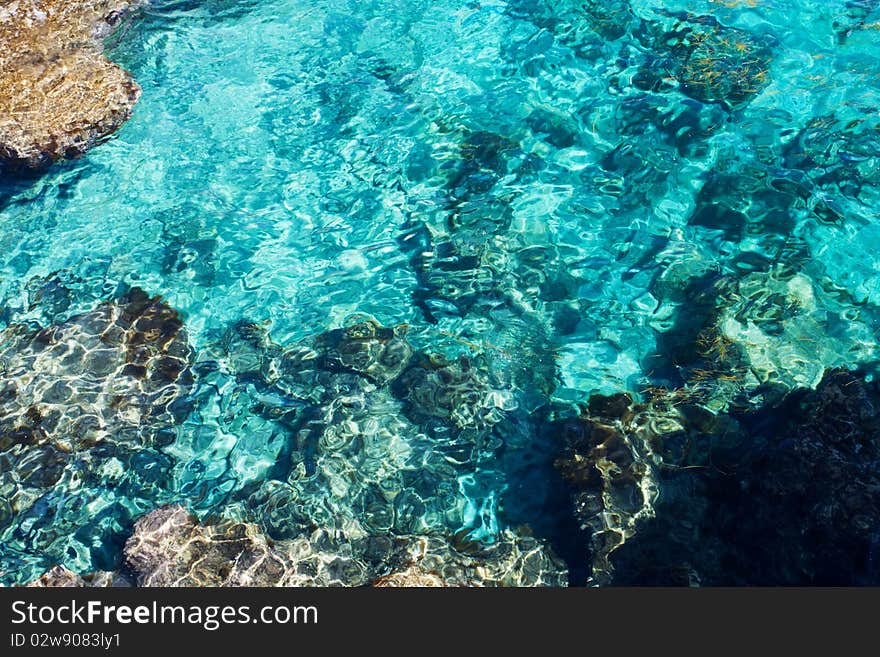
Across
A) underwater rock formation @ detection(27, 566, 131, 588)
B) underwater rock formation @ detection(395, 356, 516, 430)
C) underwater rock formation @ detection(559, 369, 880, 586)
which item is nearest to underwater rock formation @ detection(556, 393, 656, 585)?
underwater rock formation @ detection(559, 369, 880, 586)

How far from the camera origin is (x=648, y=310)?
5.59 meters

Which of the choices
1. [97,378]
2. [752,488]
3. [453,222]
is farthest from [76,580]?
[752,488]

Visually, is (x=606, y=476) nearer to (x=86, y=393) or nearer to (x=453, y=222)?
(x=453, y=222)

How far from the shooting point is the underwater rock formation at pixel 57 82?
6.81 meters

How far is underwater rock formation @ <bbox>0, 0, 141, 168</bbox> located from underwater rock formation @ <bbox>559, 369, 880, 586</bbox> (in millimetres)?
5846

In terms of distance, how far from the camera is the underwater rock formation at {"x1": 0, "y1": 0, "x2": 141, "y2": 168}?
6.81 meters

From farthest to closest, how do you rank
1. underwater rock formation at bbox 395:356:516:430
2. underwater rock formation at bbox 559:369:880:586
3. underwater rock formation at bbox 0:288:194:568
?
underwater rock formation at bbox 395:356:516:430, underwater rock formation at bbox 0:288:194:568, underwater rock formation at bbox 559:369:880:586

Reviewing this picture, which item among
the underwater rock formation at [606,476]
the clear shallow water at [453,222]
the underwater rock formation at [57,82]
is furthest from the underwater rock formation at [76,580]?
the underwater rock formation at [57,82]

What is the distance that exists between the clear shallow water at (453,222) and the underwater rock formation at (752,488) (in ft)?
1.14

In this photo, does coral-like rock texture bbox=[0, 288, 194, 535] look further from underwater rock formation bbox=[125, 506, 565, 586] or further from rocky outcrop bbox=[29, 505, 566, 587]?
underwater rock formation bbox=[125, 506, 565, 586]

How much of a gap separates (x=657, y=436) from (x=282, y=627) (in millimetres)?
2665

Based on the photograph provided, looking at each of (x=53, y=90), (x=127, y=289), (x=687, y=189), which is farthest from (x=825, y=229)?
(x=53, y=90)

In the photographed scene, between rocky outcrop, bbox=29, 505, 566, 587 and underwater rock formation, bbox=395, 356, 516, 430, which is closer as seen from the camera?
rocky outcrop, bbox=29, 505, 566, 587

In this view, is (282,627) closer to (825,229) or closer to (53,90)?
(825,229)
